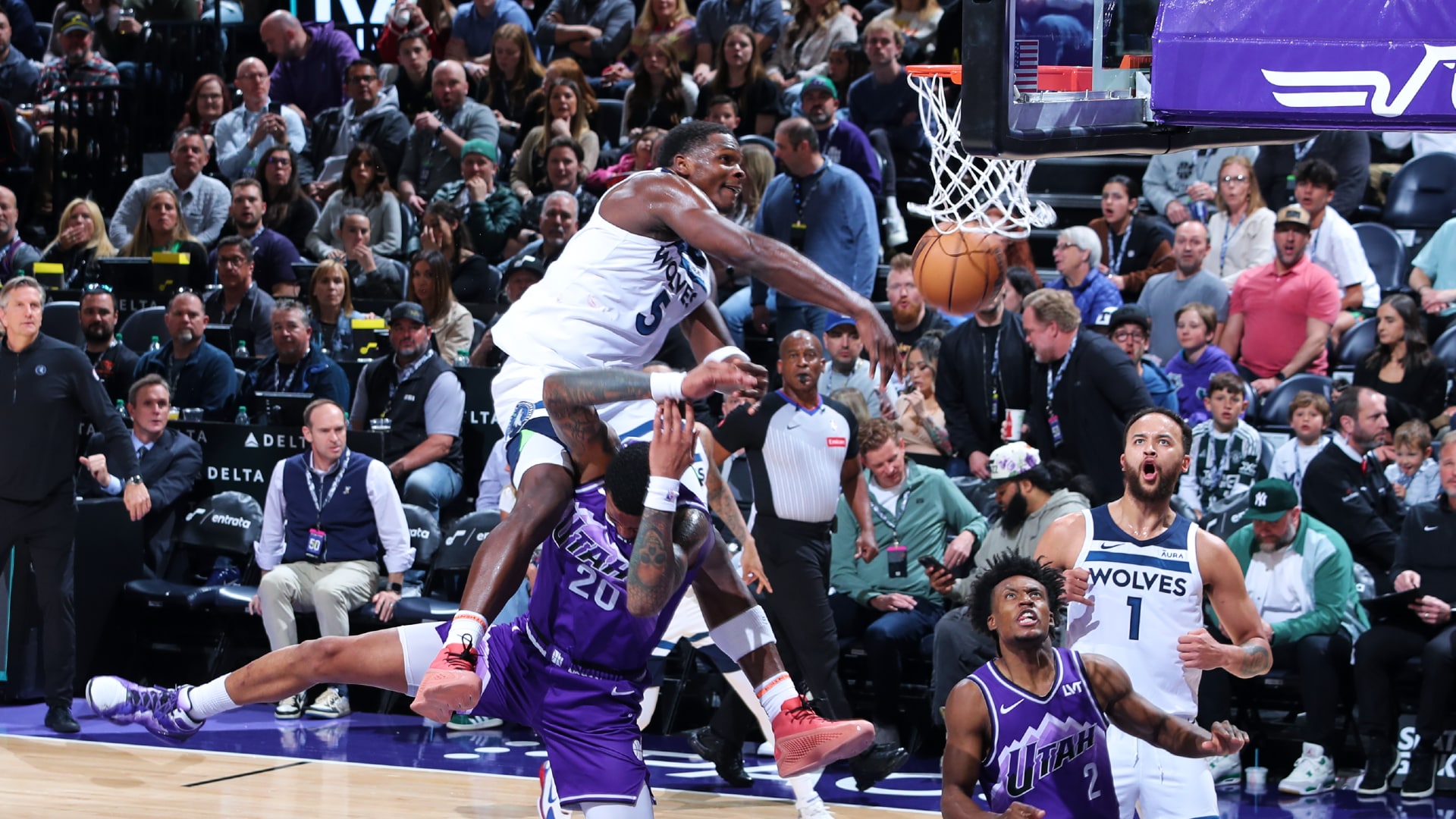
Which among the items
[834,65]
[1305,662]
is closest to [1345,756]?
[1305,662]

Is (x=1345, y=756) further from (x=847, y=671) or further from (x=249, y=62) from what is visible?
(x=249, y=62)

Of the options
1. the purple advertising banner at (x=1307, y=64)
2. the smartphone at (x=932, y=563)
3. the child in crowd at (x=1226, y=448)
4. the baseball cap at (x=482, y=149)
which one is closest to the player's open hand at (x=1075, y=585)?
the purple advertising banner at (x=1307, y=64)

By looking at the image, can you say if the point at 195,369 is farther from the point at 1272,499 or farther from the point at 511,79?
the point at 1272,499

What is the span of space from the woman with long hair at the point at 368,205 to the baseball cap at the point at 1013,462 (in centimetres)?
596

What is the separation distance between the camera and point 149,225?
1228cm

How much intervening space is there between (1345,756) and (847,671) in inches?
96.9

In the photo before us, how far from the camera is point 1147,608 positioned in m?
5.88

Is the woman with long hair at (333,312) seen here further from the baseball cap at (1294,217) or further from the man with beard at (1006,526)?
the baseball cap at (1294,217)

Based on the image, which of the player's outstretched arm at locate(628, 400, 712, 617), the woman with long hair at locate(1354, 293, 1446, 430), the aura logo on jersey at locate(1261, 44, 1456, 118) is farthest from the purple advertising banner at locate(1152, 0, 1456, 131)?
the woman with long hair at locate(1354, 293, 1446, 430)

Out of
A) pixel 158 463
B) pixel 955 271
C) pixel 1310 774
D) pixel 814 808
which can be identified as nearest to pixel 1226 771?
pixel 1310 774

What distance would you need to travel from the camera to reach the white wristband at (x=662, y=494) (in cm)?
482

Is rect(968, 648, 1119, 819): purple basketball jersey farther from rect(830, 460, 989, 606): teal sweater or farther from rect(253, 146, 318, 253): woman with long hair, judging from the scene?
rect(253, 146, 318, 253): woman with long hair

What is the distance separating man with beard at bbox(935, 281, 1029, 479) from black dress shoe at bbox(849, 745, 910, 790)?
168 cm

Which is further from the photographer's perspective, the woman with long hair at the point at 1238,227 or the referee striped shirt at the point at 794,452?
the woman with long hair at the point at 1238,227
